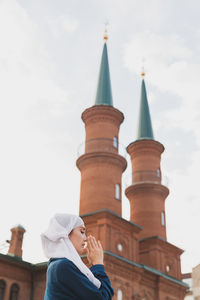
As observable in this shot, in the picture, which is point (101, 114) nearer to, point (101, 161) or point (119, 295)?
point (101, 161)

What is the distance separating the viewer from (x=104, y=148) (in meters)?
29.7

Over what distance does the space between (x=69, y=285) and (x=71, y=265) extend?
5.5 inches

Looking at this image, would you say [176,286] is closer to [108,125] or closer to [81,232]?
[108,125]

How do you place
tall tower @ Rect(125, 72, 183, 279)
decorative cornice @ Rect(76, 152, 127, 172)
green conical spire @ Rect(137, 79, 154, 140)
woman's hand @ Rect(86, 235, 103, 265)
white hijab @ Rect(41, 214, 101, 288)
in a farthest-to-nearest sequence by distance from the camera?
green conical spire @ Rect(137, 79, 154, 140) → tall tower @ Rect(125, 72, 183, 279) → decorative cornice @ Rect(76, 152, 127, 172) → woman's hand @ Rect(86, 235, 103, 265) → white hijab @ Rect(41, 214, 101, 288)

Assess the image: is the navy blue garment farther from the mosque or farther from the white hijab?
the mosque

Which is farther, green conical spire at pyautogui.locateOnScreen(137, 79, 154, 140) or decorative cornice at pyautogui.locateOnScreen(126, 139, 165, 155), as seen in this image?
green conical spire at pyautogui.locateOnScreen(137, 79, 154, 140)

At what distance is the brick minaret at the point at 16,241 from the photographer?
31055mm

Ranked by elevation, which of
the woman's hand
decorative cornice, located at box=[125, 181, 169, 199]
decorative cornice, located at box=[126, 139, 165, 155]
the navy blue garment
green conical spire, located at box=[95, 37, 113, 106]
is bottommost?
the navy blue garment

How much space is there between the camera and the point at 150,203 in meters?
33.2

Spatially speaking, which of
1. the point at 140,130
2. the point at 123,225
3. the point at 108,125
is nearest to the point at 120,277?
the point at 123,225

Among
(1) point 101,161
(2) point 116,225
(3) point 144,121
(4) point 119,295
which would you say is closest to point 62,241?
(4) point 119,295

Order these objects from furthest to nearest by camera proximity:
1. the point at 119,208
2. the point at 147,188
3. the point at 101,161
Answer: the point at 147,188 → the point at 101,161 → the point at 119,208

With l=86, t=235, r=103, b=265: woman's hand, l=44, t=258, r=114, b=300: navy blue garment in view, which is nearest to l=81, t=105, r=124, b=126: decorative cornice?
l=86, t=235, r=103, b=265: woman's hand

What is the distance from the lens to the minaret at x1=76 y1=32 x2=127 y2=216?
92.2 feet
